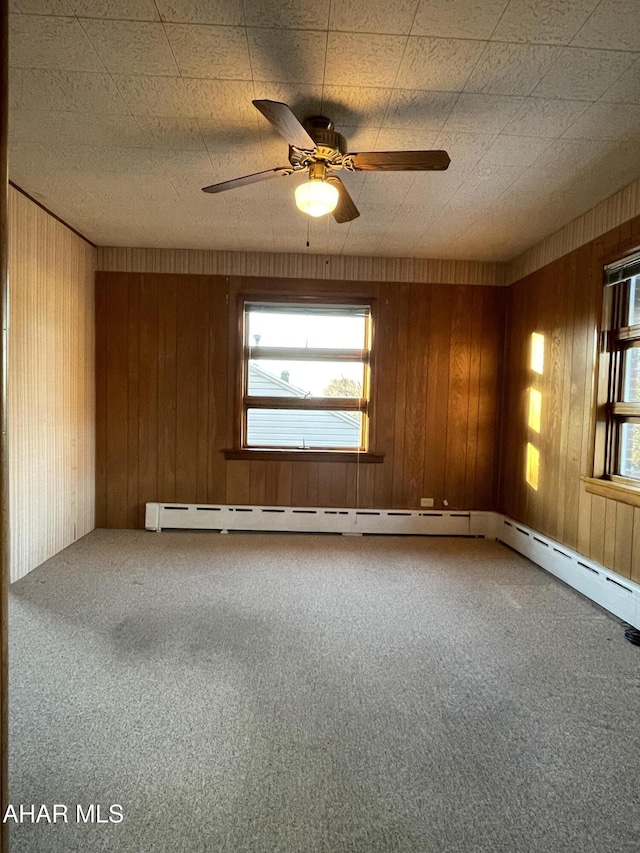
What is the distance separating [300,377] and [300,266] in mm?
1041

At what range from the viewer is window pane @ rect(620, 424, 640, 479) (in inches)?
107

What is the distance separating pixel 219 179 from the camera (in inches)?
107

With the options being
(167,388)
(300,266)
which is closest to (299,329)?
(300,266)

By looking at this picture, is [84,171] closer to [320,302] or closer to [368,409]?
[320,302]

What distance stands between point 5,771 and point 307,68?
247 cm

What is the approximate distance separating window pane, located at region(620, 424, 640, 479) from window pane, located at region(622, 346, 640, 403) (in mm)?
186

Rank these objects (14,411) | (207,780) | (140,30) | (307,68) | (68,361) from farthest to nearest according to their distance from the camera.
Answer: (68,361), (14,411), (307,68), (140,30), (207,780)

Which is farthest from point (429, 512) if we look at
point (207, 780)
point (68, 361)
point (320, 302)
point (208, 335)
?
point (68, 361)

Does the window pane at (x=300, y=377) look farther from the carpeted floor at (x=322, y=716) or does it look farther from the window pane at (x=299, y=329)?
the carpeted floor at (x=322, y=716)

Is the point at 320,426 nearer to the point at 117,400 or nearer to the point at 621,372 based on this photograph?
the point at 117,400

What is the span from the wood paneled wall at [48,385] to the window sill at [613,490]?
12.6ft

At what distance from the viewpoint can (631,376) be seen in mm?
2773

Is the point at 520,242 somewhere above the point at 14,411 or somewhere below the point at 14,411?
above

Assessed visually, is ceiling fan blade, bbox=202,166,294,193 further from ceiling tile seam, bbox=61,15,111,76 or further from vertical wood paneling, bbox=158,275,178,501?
vertical wood paneling, bbox=158,275,178,501
